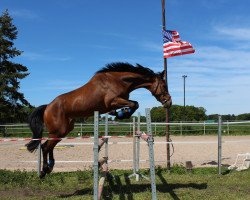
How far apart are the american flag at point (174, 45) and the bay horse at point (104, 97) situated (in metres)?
2.69

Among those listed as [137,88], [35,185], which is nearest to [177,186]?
[137,88]

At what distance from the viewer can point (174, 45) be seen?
30.6 feet

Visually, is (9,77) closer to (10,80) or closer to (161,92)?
(10,80)

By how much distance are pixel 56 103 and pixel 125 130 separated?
863 inches

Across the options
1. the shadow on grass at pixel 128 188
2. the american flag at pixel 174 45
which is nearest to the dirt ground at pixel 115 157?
the shadow on grass at pixel 128 188

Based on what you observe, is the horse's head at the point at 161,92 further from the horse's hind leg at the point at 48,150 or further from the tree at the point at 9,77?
the tree at the point at 9,77

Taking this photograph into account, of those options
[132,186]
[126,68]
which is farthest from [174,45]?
[132,186]

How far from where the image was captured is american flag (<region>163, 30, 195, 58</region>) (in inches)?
365

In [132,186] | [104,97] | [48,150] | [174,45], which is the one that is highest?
[174,45]

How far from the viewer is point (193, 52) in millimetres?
9281

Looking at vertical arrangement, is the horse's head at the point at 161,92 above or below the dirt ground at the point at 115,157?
above

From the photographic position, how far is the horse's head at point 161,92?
664 centimetres

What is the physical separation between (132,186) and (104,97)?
2381mm

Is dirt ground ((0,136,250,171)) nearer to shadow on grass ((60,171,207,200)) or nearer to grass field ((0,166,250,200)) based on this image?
shadow on grass ((60,171,207,200))
